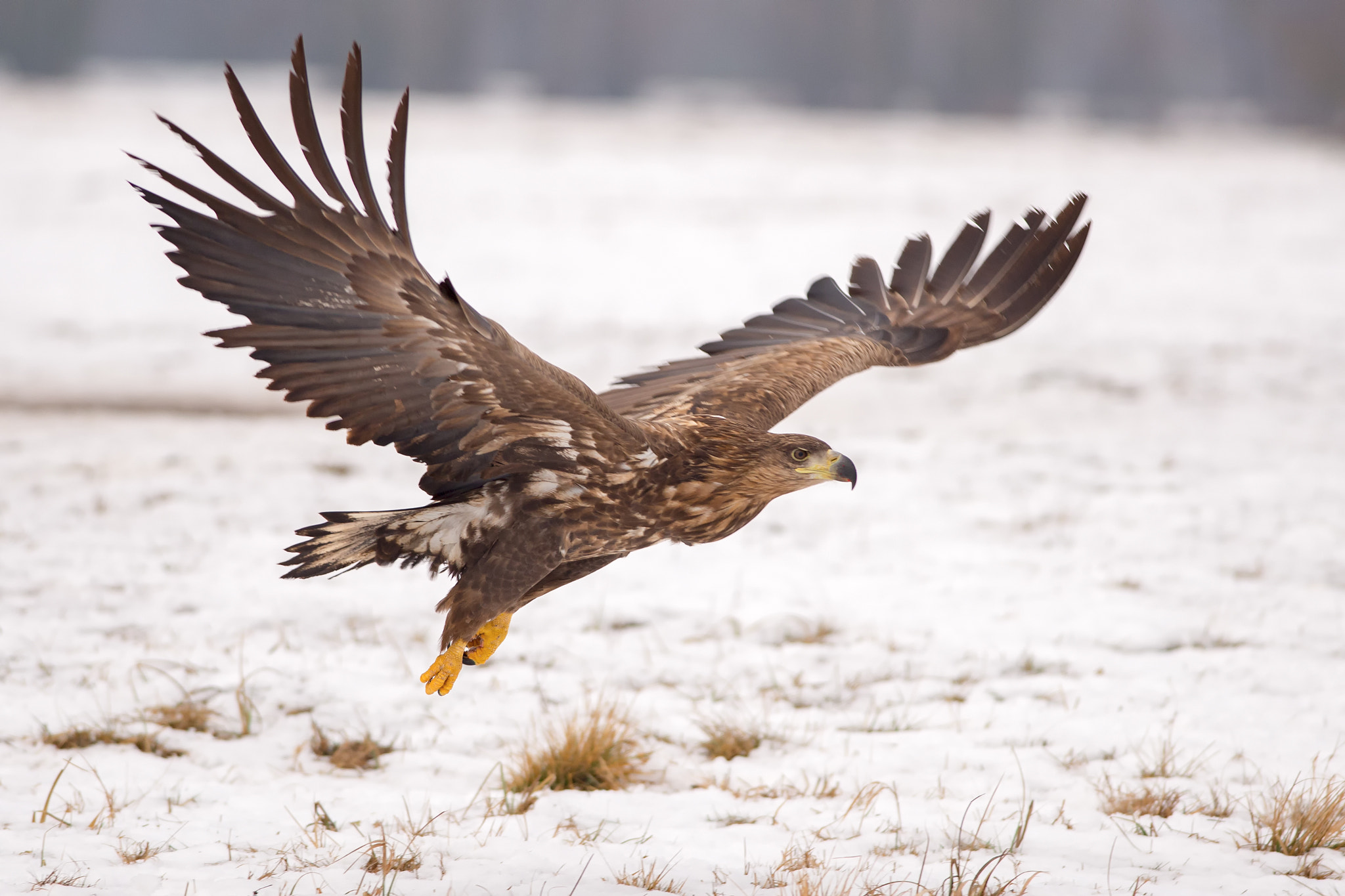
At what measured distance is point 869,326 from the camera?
5738 mm

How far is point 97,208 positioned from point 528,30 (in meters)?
50.0

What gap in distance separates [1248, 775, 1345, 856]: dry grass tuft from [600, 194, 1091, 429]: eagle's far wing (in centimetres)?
213

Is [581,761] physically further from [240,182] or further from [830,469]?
[240,182]

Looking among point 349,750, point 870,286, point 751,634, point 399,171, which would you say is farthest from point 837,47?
point 399,171

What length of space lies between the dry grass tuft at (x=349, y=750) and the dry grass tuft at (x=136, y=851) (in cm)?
96

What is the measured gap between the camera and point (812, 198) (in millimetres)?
22828

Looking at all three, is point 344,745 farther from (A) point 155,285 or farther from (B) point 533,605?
(A) point 155,285

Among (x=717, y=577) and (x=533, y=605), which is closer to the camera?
(x=533, y=605)

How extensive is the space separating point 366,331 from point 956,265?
314 centimetres

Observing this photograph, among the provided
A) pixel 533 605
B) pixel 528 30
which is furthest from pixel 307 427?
pixel 528 30

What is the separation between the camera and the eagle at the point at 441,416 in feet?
11.6

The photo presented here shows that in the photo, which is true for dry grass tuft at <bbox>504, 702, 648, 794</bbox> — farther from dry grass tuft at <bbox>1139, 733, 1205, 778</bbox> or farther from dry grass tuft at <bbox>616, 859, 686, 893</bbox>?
dry grass tuft at <bbox>1139, 733, 1205, 778</bbox>

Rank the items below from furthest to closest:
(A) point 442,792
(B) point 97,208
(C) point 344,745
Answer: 1. (B) point 97,208
2. (C) point 344,745
3. (A) point 442,792

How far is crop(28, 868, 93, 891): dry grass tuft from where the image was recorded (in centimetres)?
354
